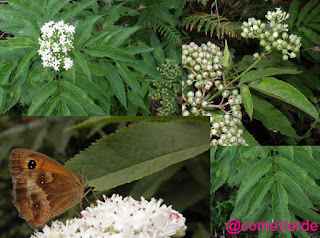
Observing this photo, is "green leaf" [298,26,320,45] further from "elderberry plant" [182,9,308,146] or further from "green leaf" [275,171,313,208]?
"green leaf" [275,171,313,208]

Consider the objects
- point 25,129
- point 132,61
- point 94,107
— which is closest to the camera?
point 25,129

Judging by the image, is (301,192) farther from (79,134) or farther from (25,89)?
(25,89)

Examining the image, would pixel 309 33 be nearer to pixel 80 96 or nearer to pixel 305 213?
pixel 305 213

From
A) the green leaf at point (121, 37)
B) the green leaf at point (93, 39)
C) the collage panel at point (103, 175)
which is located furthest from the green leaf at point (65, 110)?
the collage panel at point (103, 175)

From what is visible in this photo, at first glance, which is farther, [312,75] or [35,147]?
[312,75]

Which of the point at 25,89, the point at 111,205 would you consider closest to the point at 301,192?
the point at 111,205

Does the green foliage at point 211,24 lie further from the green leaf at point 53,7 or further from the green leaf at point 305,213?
the green leaf at point 305,213
